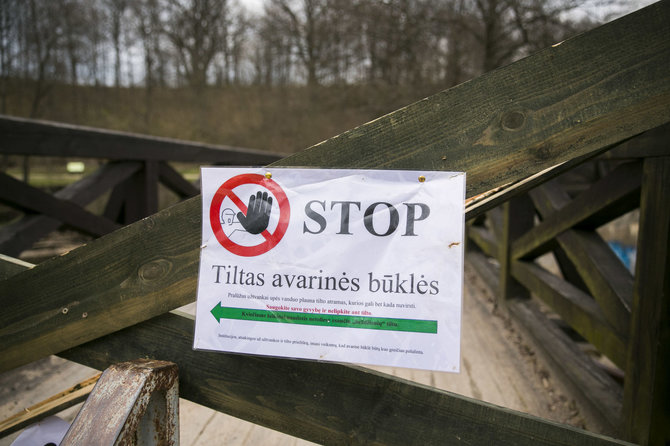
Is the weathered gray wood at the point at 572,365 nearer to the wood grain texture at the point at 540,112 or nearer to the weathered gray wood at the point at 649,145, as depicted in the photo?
the weathered gray wood at the point at 649,145

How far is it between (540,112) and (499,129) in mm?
93

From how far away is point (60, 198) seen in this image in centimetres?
324

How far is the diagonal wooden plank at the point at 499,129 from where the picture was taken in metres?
1.01

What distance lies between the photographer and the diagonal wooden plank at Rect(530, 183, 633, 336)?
247 cm

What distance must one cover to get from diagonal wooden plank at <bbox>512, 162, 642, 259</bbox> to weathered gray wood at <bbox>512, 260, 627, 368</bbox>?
0.36 meters

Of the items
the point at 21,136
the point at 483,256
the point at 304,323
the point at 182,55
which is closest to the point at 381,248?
the point at 304,323

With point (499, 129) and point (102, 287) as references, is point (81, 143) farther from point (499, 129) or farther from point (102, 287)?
point (499, 129)

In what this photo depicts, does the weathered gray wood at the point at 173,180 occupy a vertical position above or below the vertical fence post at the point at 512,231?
above

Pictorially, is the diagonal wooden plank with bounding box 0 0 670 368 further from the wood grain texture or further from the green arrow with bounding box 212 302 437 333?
the green arrow with bounding box 212 302 437 333

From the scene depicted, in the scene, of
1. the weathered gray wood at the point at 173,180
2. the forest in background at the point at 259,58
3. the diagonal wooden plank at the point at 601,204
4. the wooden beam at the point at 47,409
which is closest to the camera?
the wooden beam at the point at 47,409

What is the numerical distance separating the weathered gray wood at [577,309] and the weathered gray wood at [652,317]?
0.84ft

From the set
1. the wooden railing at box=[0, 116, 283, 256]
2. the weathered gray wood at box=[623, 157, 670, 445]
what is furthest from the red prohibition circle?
the wooden railing at box=[0, 116, 283, 256]

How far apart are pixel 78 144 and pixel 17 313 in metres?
1.98

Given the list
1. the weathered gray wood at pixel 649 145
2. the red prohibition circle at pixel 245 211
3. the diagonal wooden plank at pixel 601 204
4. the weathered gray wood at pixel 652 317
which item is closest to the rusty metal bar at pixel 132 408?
the red prohibition circle at pixel 245 211
